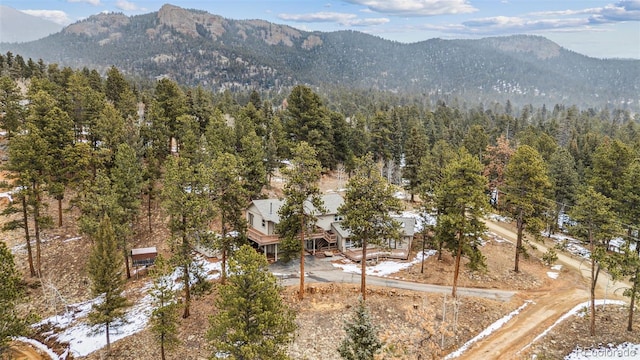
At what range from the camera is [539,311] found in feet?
99.6

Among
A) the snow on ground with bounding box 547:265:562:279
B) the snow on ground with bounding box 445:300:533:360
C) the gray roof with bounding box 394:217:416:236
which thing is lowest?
the snow on ground with bounding box 445:300:533:360

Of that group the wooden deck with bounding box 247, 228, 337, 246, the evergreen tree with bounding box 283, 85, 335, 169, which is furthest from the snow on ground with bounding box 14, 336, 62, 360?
the evergreen tree with bounding box 283, 85, 335, 169

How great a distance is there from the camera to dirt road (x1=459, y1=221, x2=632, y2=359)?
2606 cm

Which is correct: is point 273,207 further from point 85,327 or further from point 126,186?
point 85,327

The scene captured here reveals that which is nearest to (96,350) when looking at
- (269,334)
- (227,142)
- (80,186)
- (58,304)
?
(58,304)

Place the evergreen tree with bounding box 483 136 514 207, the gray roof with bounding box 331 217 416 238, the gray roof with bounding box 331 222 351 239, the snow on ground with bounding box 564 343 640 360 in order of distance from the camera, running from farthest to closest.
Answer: the evergreen tree with bounding box 483 136 514 207, the gray roof with bounding box 331 217 416 238, the gray roof with bounding box 331 222 351 239, the snow on ground with bounding box 564 343 640 360

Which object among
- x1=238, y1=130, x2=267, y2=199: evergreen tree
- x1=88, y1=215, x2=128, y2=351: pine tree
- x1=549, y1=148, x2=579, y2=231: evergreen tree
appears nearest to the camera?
x1=88, y1=215, x2=128, y2=351: pine tree

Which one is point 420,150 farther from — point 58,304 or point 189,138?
point 58,304

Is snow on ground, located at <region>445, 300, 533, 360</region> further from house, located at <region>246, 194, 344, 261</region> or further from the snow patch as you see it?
house, located at <region>246, 194, 344, 261</region>

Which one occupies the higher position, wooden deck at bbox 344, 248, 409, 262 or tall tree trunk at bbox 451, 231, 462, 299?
tall tree trunk at bbox 451, 231, 462, 299

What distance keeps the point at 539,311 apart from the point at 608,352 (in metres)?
5.24

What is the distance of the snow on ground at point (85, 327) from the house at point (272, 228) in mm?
8763

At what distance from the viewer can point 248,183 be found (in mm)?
42188

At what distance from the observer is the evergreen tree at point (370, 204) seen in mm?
28156
